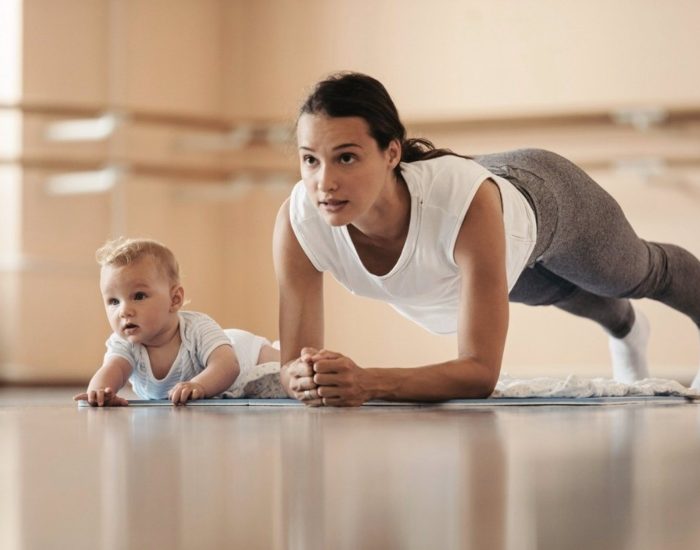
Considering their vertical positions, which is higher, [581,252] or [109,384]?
[581,252]

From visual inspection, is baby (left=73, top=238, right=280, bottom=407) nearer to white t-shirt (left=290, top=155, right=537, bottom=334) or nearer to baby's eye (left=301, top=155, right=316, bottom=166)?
white t-shirt (left=290, top=155, right=537, bottom=334)

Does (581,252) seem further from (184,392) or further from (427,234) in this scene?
(184,392)

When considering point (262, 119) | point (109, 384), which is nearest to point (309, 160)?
point (109, 384)

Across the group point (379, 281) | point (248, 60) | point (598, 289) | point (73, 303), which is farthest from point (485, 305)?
point (248, 60)

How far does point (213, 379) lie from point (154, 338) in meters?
0.15

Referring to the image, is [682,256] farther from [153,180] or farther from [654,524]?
[153,180]

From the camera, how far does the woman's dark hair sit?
167 centimetres

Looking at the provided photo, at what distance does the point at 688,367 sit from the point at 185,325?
7.95ft

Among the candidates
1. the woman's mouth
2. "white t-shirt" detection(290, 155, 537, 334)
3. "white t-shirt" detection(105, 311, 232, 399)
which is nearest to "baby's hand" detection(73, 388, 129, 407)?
"white t-shirt" detection(105, 311, 232, 399)

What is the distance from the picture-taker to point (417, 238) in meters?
1.76

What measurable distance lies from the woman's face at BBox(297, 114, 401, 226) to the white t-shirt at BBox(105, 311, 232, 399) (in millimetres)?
432

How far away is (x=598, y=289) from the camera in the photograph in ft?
7.07

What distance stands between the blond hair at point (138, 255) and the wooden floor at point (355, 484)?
1.68ft

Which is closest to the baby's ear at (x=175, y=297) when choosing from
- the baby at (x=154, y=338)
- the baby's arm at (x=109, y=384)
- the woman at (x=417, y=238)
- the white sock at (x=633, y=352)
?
the baby at (x=154, y=338)
